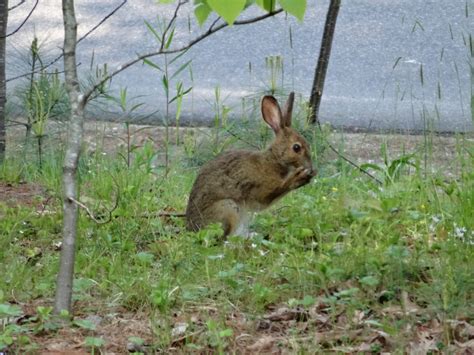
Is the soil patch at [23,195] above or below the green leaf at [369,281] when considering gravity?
above

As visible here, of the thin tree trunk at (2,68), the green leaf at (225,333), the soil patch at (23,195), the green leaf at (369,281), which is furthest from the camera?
the thin tree trunk at (2,68)

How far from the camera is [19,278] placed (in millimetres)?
4480

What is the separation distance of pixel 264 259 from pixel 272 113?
1.37m

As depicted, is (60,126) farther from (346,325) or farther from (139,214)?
(346,325)

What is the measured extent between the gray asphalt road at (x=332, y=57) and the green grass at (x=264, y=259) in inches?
103

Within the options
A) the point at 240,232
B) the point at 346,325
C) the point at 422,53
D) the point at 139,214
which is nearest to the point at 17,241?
the point at 139,214

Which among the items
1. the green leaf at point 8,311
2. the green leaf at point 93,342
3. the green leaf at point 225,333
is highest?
the green leaf at point 8,311

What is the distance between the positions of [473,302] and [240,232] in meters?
1.77

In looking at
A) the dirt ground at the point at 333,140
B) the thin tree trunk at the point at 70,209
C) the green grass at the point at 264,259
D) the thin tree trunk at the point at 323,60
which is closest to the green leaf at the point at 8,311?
the green grass at the point at 264,259

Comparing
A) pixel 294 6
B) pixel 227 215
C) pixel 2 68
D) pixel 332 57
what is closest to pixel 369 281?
pixel 294 6

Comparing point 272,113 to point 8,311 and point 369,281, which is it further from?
point 8,311

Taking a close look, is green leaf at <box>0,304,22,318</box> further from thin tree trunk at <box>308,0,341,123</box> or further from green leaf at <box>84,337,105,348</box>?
thin tree trunk at <box>308,0,341,123</box>

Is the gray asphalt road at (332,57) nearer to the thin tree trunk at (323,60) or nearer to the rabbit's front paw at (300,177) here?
the thin tree trunk at (323,60)

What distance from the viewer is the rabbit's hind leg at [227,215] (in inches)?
215
